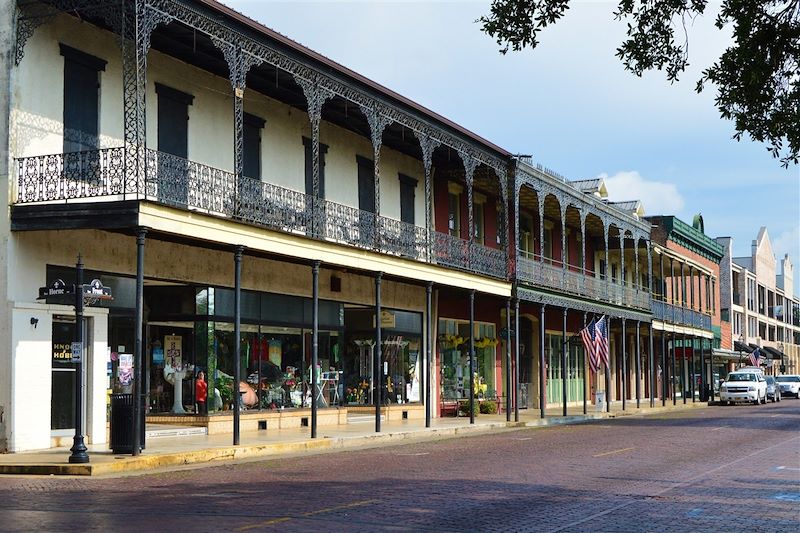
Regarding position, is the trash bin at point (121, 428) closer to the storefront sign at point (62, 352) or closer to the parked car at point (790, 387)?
the storefront sign at point (62, 352)

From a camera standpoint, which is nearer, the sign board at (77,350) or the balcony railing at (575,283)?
the sign board at (77,350)

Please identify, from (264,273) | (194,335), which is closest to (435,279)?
(264,273)

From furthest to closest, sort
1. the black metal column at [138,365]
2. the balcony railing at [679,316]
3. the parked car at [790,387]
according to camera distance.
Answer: the parked car at [790,387], the balcony railing at [679,316], the black metal column at [138,365]

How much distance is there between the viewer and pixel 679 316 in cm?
5312

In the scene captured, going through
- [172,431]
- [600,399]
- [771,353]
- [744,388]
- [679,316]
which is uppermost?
[679,316]

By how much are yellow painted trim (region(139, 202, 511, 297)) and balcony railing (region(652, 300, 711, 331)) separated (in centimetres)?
2027

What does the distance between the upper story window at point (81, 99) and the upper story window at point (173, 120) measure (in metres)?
1.78

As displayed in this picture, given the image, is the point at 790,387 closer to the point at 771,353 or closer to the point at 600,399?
the point at 771,353

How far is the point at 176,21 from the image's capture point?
64.6 ft

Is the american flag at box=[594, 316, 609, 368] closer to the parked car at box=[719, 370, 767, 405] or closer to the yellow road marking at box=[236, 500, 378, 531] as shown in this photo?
the parked car at box=[719, 370, 767, 405]

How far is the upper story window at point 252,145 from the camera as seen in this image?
24828mm

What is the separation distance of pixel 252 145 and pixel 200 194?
491 centimetres

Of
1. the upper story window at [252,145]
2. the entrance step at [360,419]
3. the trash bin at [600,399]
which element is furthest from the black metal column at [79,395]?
the trash bin at [600,399]

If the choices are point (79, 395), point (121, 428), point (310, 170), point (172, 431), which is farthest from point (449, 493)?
point (310, 170)
